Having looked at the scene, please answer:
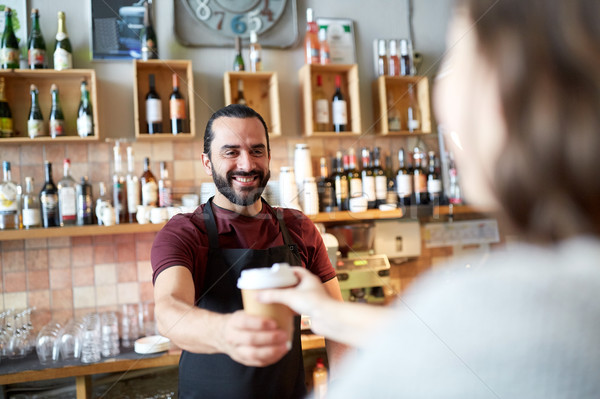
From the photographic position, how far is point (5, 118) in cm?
133

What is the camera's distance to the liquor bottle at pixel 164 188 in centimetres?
131

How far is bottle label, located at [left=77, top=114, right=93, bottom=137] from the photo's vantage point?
1351 millimetres

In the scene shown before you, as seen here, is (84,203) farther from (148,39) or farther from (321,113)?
(321,113)

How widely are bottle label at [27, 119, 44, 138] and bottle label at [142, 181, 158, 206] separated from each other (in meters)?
0.32

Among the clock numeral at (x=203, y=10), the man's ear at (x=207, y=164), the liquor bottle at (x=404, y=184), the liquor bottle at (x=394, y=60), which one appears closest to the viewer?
the man's ear at (x=207, y=164)

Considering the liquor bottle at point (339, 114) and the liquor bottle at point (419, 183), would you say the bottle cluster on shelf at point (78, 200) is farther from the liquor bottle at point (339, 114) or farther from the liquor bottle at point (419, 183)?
the liquor bottle at point (419, 183)

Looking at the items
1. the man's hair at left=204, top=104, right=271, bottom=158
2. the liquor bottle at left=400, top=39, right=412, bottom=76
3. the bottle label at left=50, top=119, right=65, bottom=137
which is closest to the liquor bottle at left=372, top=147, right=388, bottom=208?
the liquor bottle at left=400, top=39, right=412, bottom=76

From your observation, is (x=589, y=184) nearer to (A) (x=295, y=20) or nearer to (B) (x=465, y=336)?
(B) (x=465, y=336)

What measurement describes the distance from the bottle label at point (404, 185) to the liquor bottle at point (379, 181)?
4 cm

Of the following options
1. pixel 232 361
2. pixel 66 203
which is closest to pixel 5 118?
pixel 66 203

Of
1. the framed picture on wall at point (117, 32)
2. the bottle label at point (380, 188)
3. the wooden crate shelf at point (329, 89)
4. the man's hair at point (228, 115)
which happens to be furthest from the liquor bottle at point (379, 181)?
the framed picture on wall at point (117, 32)

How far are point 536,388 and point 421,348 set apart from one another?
0.20 ft

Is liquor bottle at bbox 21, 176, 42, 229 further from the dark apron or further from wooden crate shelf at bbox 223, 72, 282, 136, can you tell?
Answer: the dark apron

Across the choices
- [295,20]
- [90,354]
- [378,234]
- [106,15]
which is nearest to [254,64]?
[295,20]
